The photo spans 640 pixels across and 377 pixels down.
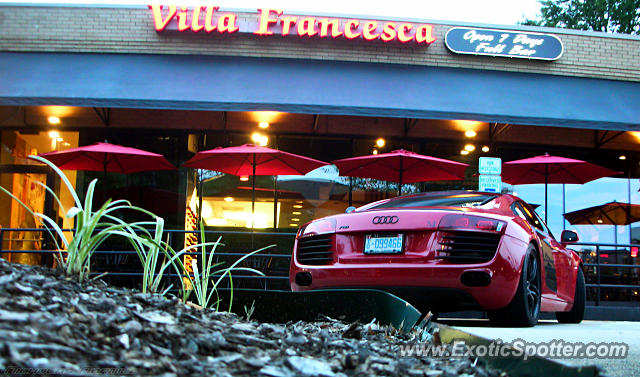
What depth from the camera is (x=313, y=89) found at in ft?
43.3

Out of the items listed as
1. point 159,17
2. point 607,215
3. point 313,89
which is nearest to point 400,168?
point 313,89

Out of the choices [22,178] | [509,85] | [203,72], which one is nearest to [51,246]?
[22,178]

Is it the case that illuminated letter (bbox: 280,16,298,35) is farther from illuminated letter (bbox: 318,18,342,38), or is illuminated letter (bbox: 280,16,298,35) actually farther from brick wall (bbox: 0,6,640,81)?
illuminated letter (bbox: 318,18,342,38)

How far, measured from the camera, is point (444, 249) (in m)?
5.23

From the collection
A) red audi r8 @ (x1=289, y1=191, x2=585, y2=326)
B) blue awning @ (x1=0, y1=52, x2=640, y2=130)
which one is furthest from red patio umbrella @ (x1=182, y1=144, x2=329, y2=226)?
red audi r8 @ (x1=289, y1=191, x2=585, y2=326)

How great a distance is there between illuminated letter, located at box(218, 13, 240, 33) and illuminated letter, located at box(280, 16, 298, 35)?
102 centimetres

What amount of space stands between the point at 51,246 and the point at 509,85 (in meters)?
10.3

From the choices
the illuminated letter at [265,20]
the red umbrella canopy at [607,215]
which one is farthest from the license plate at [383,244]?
the red umbrella canopy at [607,215]

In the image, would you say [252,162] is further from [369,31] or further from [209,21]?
[369,31]

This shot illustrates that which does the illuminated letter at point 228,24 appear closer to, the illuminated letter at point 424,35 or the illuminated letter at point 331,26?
the illuminated letter at point 331,26

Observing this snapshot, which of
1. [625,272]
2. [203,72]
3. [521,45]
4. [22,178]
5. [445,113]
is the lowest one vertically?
[625,272]

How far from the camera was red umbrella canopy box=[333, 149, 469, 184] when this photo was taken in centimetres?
1204

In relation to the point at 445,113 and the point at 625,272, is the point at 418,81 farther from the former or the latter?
the point at 625,272

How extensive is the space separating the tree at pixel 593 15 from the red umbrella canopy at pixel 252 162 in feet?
94.1
